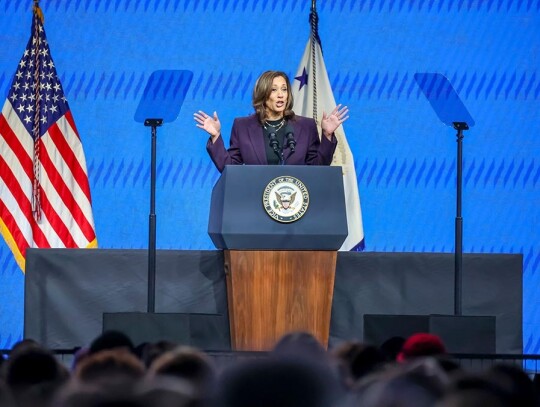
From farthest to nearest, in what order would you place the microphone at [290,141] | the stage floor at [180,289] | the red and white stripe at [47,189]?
the red and white stripe at [47,189]
the stage floor at [180,289]
the microphone at [290,141]

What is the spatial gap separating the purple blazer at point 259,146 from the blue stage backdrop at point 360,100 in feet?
7.48

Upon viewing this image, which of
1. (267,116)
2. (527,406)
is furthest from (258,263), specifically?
(527,406)

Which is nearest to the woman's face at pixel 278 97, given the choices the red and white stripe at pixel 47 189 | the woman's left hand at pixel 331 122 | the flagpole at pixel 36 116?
the woman's left hand at pixel 331 122

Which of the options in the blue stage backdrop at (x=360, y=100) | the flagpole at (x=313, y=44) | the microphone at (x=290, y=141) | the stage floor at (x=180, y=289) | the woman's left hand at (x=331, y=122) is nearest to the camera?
the microphone at (x=290, y=141)

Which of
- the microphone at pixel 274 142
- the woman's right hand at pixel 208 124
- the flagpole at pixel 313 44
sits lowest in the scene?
the microphone at pixel 274 142

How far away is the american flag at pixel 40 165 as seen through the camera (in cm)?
753

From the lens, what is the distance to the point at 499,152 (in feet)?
26.0

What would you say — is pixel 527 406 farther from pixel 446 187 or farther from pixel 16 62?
pixel 16 62

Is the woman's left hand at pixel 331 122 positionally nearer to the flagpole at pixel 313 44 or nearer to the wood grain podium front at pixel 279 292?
the wood grain podium front at pixel 279 292

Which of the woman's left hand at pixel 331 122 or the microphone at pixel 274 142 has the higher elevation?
the woman's left hand at pixel 331 122

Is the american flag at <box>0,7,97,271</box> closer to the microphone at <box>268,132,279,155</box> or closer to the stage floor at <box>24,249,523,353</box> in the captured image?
the stage floor at <box>24,249,523,353</box>

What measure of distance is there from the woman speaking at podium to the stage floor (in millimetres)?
552

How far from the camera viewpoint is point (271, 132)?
547 centimetres

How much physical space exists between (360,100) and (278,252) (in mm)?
3192
